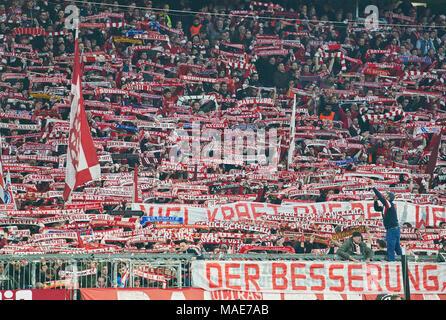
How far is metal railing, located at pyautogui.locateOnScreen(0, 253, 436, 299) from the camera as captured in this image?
1098 centimetres

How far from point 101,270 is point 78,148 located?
2.08 m

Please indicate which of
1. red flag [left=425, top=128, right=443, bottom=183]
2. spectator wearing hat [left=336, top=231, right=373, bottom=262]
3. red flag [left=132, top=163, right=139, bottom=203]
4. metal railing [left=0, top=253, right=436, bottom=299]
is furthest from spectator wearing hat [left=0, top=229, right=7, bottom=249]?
red flag [left=425, top=128, right=443, bottom=183]

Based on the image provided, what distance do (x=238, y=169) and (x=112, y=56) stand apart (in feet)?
15.4

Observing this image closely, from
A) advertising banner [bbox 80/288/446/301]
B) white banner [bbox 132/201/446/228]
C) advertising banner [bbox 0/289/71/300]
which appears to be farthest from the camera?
white banner [bbox 132/201/446/228]

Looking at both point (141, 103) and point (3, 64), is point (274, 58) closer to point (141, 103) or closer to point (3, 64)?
point (141, 103)

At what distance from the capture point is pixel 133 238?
13.5 m

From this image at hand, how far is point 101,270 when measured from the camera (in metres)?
11.3

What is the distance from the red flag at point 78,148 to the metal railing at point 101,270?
5.01 ft

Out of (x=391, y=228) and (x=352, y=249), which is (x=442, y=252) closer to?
(x=391, y=228)

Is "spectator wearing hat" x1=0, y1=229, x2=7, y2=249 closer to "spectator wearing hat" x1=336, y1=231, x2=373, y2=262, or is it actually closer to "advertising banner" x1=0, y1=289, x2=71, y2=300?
"advertising banner" x1=0, y1=289, x2=71, y2=300

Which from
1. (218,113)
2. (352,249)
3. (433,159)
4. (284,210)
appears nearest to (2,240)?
(284,210)

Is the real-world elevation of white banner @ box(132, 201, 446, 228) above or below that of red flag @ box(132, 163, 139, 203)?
below

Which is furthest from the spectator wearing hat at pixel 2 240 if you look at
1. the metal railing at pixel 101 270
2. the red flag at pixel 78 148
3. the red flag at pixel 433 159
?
the red flag at pixel 433 159

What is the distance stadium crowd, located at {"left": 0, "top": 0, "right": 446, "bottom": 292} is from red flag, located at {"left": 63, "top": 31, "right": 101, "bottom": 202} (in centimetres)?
121
